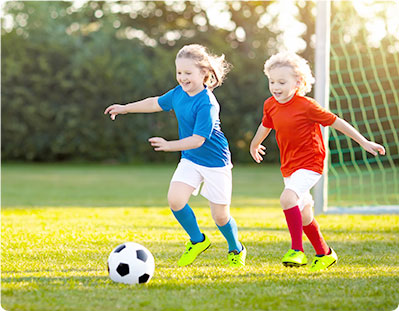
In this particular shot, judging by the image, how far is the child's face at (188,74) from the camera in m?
4.21

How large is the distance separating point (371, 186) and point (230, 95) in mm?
8638

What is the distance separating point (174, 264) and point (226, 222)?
451 mm

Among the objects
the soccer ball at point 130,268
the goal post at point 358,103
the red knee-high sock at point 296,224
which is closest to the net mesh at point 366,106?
the goal post at point 358,103

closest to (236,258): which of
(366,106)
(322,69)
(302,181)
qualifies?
(302,181)

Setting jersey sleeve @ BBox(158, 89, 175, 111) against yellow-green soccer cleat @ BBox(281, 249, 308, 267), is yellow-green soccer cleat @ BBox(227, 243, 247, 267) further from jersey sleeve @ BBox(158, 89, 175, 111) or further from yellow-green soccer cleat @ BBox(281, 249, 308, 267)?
jersey sleeve @ BBox(158, 89, 175, 111)

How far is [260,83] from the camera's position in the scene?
69.6 ft

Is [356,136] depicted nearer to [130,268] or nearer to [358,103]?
[130,268]

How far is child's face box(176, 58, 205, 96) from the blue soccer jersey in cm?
7

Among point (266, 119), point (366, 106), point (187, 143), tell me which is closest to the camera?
point (187, 143)

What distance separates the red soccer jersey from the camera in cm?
418

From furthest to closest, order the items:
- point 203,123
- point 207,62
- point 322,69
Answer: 1. point 322,69
2. point 207,62
3. point 203,123

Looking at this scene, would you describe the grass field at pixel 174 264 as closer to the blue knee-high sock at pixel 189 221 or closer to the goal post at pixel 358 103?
the blue knee-high sock at pixel 189 221

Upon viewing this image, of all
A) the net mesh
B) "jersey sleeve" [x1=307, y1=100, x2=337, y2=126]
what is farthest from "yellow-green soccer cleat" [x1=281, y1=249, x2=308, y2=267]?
the net mesh

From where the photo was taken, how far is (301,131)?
420 centimetres
